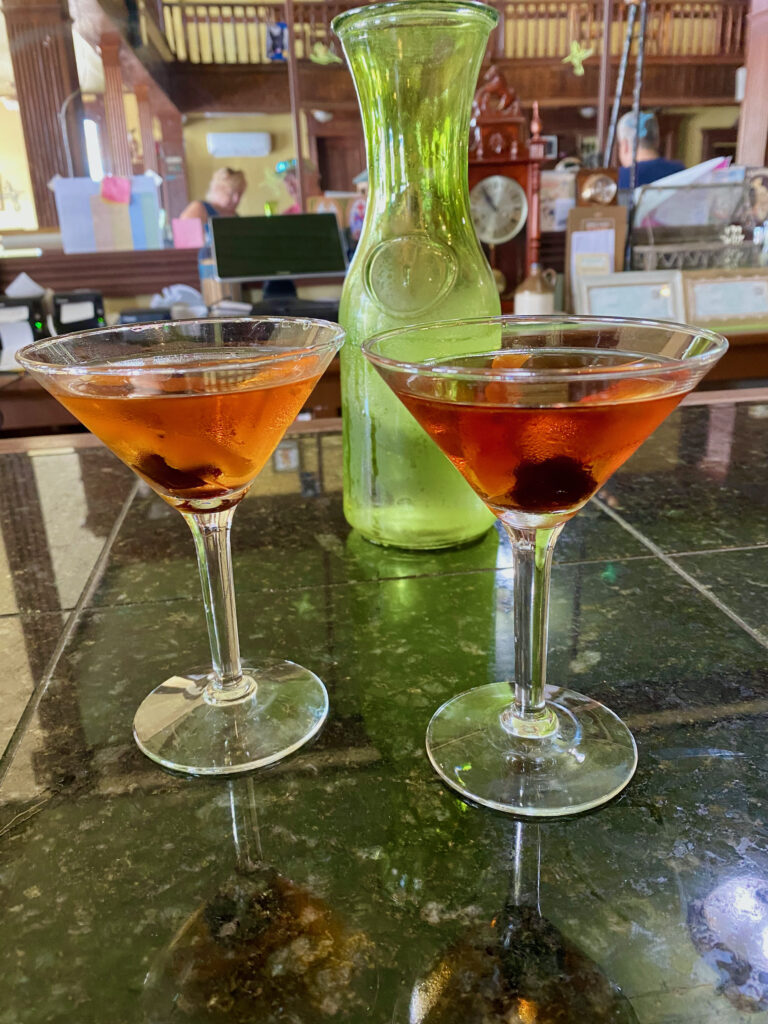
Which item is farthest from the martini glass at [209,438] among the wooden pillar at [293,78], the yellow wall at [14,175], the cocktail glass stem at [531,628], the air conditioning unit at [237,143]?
the air conditioning unit at [237,143]

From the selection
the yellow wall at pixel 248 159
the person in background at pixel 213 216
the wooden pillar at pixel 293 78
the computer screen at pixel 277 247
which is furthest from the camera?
the yellow wall at pixel 248 159

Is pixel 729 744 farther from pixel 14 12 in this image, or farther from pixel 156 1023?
pixel 14 12

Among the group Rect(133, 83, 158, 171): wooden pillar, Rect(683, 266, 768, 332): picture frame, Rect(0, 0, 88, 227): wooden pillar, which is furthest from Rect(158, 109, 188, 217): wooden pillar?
Rect(683, 266, 768, 332): picture frame

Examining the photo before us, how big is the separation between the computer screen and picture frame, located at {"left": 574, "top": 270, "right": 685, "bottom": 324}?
75 centimetres

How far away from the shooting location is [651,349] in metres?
0.52

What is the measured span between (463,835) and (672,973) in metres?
0.12

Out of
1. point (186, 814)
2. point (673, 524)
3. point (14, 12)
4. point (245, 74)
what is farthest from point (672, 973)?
point (245, 74)

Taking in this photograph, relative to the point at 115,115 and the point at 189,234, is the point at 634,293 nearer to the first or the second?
the point at 189,234

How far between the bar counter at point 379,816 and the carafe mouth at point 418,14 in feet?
1.53

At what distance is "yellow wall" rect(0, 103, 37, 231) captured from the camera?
5.47m

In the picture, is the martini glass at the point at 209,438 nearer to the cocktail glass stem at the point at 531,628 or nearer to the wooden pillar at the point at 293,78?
the cocktail glass stem at the point at 531,628

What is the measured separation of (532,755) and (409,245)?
45 cm

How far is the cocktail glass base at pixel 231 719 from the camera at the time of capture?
0.49m

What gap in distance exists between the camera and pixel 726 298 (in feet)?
7.88
